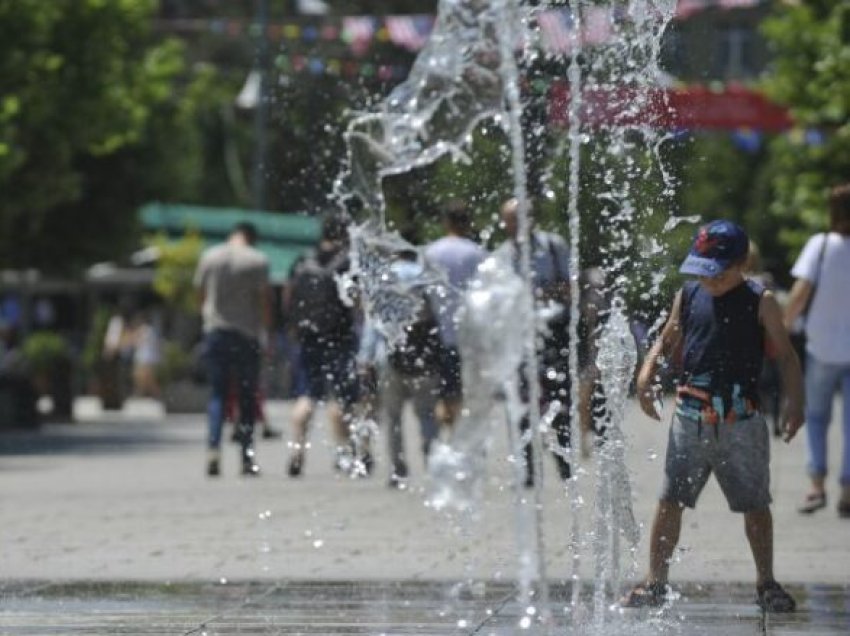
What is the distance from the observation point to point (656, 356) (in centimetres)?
845

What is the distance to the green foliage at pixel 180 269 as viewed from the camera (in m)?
42.9

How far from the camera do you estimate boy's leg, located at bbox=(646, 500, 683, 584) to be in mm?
8141

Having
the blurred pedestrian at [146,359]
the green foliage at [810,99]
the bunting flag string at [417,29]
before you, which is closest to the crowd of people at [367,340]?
the bunting flag string at [417,29]

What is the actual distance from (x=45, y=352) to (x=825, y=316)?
60.5 ft

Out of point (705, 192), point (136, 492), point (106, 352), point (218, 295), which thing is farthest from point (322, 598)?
point (705, 192)

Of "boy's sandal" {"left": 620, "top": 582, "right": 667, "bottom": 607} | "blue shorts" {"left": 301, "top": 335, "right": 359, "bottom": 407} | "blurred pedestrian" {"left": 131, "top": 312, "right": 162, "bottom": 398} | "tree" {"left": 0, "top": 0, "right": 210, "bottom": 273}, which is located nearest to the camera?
"boy's sandal" {"left": 620, "top": 582, "right": 667, "bottom": 607}

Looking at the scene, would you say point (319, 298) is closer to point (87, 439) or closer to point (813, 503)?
point (813, 503)

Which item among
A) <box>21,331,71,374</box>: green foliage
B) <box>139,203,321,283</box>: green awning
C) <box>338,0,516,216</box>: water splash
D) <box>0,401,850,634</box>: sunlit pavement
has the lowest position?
<box>0,401,850,634</box>: sunlit pavement

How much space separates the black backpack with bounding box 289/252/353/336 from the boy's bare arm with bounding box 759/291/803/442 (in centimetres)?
520

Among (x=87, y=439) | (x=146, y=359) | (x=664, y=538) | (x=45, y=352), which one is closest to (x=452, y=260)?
(x=664, y=538)

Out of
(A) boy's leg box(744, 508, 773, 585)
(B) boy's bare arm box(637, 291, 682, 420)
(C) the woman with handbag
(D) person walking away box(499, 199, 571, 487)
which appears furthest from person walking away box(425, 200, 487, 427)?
(A) boy's leg box(744, 508, 773, 585)

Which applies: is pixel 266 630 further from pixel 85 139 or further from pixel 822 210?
pixel 85 139

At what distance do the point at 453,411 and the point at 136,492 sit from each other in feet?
7.65

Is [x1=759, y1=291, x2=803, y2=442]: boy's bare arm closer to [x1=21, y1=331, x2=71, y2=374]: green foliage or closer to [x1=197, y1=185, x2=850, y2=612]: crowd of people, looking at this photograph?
A: [x1=197, y1=185, x2=850, y2=612]: crowd of people
